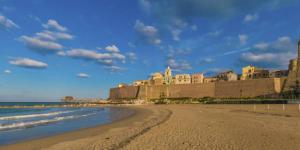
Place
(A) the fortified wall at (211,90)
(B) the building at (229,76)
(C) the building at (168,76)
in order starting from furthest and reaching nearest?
(C) the building at (168,76)
(B) the building at (229,76)
(A) the fortified wall at (211,90)

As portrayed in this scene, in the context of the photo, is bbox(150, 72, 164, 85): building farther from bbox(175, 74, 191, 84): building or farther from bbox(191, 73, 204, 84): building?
bbox(191, 73, 204, 84): building

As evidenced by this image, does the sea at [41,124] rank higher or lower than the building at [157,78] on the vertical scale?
lower

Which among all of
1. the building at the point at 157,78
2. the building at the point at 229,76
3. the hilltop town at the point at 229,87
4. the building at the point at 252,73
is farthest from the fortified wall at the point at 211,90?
the building at the point at 252,73

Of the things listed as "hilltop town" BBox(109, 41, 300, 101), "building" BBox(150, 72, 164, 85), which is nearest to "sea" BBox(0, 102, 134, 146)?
"hilltop town" BBox(109, 41, 300, 101)

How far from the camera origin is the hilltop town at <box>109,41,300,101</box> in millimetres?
69675

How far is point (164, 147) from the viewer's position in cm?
898

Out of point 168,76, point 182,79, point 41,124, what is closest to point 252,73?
point 182,79

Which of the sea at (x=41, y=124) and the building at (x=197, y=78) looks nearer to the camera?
the sea at (x=41, y=124)

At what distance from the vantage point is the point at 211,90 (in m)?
89.1

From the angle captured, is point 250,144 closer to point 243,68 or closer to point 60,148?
point 60,148

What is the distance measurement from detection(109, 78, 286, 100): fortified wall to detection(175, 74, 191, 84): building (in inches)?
1352

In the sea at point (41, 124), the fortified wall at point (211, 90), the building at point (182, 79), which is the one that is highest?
the building at point (182, 79)

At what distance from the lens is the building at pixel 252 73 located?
373 feet

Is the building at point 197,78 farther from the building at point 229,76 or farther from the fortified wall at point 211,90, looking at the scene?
the fortified wall at point 211,90
